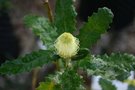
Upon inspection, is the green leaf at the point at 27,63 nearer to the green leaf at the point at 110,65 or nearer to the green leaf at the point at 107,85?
the green leaf at the point at 110,65

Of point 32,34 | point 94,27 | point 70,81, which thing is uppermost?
point 32,34

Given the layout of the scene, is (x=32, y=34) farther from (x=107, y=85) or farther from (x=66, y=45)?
(x=66, y=45)

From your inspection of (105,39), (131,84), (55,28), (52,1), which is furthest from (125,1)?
(55,28)

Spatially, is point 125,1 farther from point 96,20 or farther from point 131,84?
point 96,20

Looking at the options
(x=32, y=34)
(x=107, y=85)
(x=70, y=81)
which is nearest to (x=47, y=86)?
(x=70, y=81)

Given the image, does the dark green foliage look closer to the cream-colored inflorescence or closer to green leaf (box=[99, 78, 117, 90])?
the cream-colored inflorescence

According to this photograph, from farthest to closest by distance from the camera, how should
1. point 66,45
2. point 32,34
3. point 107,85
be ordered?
point 32,34 < point 107,85 < point 66,45
